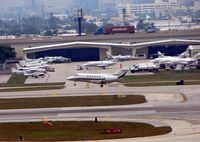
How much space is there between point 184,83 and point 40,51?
66161mm

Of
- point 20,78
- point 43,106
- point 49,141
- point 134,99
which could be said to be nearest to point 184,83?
point 134,99

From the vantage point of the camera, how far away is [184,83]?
99.8 m

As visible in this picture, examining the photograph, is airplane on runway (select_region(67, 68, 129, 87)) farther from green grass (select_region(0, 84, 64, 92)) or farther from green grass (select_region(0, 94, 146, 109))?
green grass (select_region(0, 94, 146, 109))

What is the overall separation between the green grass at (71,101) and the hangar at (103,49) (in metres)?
68.8

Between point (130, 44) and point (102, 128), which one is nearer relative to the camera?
point (102, 128)

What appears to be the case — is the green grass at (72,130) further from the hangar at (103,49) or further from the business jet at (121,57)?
the hangar at (103,49)

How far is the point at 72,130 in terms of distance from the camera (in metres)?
66.2

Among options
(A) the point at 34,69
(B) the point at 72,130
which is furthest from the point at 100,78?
(B) the point at 72,130

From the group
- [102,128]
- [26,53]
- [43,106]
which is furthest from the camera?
[26,53]

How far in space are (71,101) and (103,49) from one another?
74706 mm

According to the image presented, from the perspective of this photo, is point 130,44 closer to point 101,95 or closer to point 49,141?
point 101,95

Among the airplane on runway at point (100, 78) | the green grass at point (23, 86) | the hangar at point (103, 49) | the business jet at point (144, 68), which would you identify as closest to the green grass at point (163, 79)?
the airplane on runway at point (100, 78)

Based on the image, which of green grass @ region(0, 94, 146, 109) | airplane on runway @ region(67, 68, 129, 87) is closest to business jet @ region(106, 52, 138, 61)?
airplane on runway @ region(67, 68, 129, 87)

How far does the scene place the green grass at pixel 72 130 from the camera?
207ft
